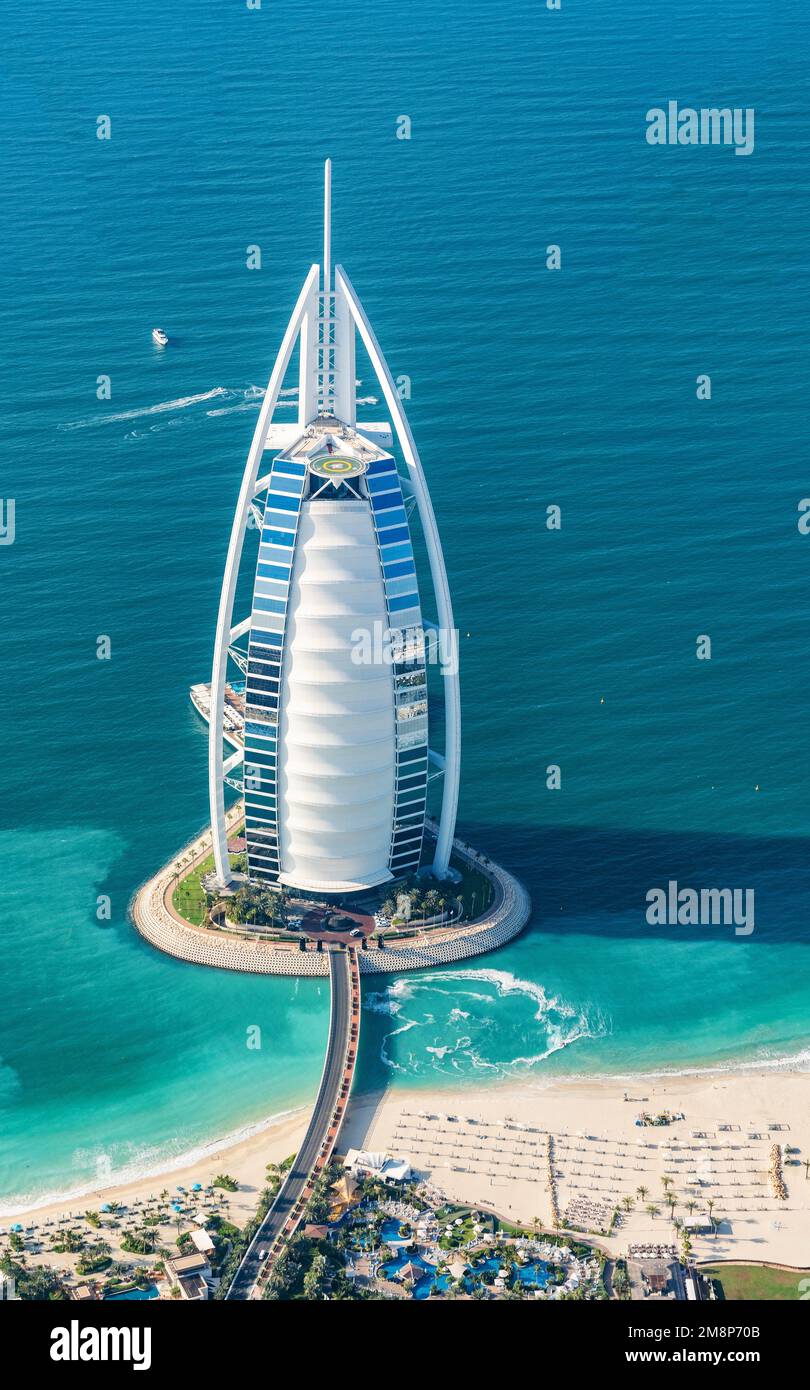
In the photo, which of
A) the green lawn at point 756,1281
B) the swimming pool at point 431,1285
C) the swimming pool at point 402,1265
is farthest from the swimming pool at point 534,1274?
the green lawn at point 756,1281

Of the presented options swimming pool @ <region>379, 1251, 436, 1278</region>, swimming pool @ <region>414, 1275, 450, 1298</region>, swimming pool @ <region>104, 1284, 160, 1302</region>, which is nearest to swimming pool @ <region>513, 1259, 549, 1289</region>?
swimming pool @ <region>414, 1275, 450, 1298</region>

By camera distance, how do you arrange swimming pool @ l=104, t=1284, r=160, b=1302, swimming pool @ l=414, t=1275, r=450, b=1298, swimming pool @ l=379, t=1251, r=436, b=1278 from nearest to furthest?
swimming pool @ l=104, t=1284, r=160, b=1302, swimming pool @ l=414, t=1275, r=450, b=1298, swimming pool @ l=379, t=1251, r=436, b=1278

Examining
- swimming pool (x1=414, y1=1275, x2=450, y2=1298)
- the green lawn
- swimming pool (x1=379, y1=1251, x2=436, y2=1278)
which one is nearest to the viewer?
swimming pool (x1=414, y1=1275, x2=450, y2=1298)

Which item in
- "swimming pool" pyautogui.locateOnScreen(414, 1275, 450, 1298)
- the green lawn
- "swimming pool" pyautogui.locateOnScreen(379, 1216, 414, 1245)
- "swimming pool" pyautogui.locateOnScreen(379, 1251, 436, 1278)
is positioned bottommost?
the green lawn

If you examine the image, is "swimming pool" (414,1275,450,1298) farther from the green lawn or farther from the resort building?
the green lawn

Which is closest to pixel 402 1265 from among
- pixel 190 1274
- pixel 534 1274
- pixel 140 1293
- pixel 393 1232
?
pixel 393 1232

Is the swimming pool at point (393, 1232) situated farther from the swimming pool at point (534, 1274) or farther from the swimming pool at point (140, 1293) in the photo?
the swimming pool at point (140, 1293)

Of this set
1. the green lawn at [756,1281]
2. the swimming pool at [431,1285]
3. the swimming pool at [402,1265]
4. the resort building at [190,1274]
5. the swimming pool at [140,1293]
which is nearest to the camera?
the resort building at [190,1274]

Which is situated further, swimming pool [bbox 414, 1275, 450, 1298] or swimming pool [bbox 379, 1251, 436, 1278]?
swimming pool [bbox 379, 1251, 436, 1278]
